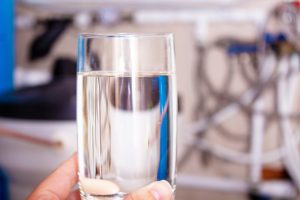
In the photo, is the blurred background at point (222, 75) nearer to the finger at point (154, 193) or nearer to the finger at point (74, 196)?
the finger at point (74, 196)

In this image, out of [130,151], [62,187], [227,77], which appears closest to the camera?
[130,151]

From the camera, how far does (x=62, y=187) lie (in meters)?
0.57

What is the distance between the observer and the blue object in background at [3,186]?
110 centimetres

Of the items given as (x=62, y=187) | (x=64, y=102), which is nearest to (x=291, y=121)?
(x=64, y=102)

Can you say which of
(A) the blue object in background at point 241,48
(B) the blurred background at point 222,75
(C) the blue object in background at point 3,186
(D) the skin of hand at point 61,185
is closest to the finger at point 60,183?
(D) the skin of hand at point 61,185

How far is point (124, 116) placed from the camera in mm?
458

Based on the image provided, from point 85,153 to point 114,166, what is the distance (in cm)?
5

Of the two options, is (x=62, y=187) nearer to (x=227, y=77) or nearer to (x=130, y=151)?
(x=130, y=151)

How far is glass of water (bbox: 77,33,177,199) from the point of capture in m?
0.45

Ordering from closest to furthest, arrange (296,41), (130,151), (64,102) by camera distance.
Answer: (130,151) < (64,102) < (296,41)

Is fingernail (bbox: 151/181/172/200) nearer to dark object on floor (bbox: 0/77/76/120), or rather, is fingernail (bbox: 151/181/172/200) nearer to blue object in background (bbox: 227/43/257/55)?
dark object on floor (bbox: 0/77/76/120)

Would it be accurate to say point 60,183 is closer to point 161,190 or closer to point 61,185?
point 61,185

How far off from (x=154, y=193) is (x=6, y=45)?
1204mm

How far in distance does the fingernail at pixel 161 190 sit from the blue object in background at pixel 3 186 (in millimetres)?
777
